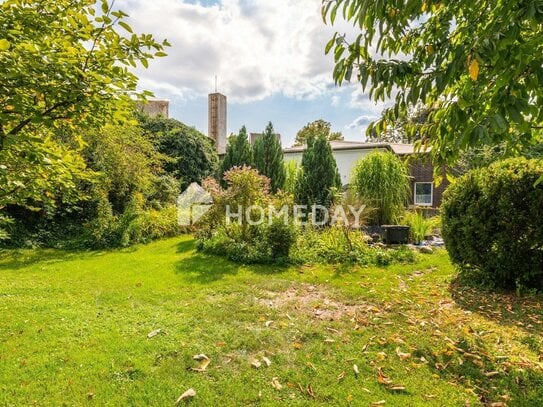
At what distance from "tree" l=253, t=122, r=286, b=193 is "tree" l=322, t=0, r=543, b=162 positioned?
10886 mm

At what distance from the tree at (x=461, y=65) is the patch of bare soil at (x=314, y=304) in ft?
8.69

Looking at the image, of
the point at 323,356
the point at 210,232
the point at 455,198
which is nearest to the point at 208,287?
the point at 323,356

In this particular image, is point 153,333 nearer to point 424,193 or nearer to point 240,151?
point 240,151

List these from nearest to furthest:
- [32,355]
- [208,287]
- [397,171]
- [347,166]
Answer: [32,355] → [208,287] → [397,171] → [347,166]

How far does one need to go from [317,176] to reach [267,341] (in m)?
8.68

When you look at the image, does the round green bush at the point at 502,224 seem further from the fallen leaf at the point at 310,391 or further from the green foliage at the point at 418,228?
the fallen leaf at the point at 310,391

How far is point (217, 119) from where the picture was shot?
2339cm

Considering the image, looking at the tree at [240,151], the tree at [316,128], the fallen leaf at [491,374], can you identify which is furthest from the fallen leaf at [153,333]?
the tree at [316,128]

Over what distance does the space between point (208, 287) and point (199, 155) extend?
39.2ft

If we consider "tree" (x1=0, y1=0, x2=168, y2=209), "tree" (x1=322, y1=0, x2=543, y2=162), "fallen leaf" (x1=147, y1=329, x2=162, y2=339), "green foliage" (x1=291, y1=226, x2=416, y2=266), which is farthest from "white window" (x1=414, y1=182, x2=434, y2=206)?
"tree" (x1=0, y1=0, x2=168, y2=209)

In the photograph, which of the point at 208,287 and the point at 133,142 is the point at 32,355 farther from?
the point at 133,142

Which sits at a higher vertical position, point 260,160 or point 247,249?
point 260,160

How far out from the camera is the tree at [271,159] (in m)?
13.6

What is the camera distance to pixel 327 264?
7.59 m
